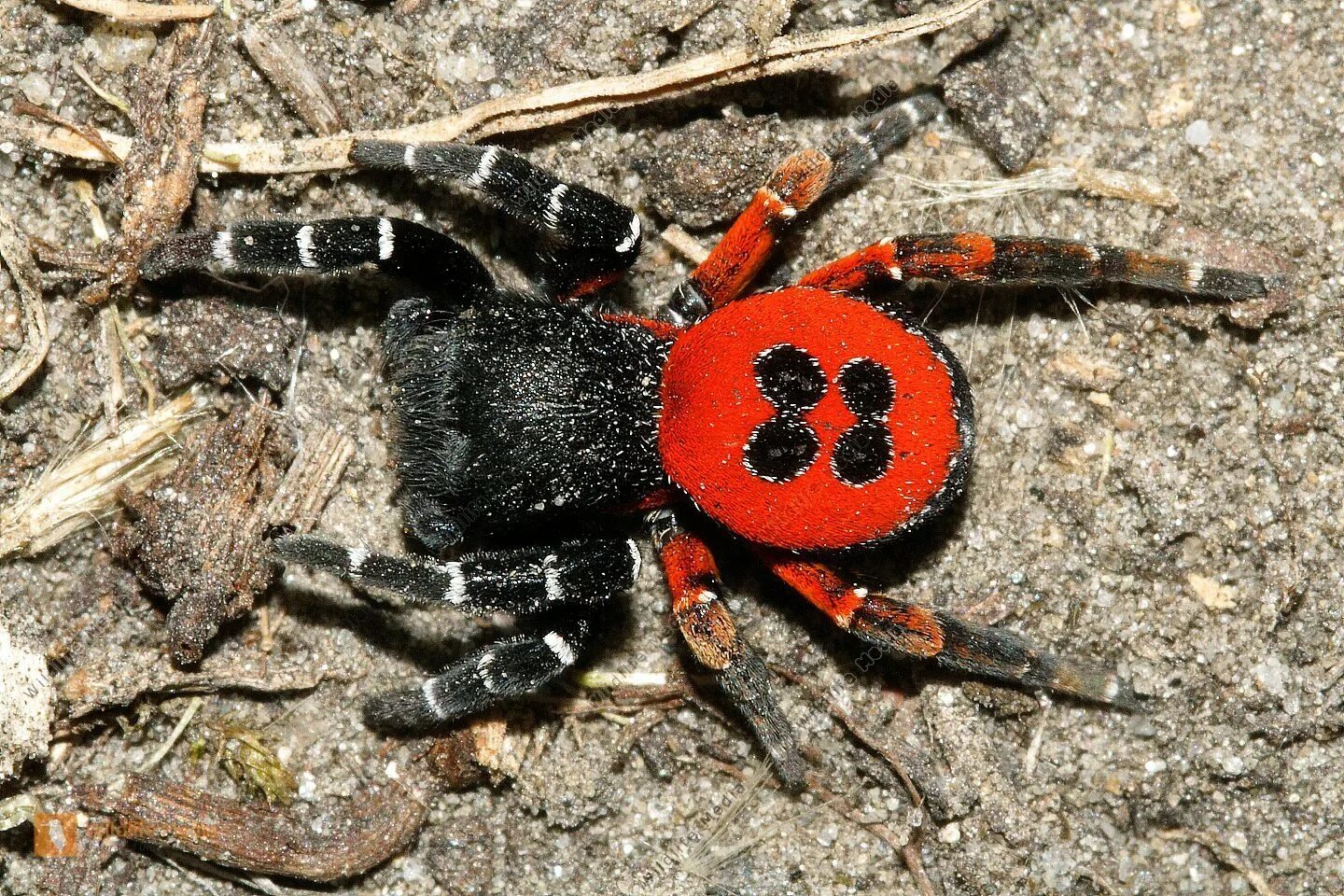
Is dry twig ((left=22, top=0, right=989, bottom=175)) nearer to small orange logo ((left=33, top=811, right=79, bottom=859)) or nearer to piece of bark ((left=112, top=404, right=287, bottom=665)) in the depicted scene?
piece of bark ((left=112, top=404, right=287, bottom=665))

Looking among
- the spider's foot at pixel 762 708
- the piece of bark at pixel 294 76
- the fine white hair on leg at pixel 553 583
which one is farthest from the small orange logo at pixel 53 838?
the piece of bark at pixel 294 76

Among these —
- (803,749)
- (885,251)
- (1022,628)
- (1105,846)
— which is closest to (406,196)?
(885,251)

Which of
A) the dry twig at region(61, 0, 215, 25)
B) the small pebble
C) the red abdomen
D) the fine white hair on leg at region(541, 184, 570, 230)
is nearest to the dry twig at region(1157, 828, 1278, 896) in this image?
the red abdomen

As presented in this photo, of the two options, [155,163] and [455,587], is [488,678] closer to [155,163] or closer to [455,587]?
[455,587]

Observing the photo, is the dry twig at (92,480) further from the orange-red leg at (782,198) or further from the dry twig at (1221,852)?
the dry twig at (1221,852)

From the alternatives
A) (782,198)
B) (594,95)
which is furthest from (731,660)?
(594,95)

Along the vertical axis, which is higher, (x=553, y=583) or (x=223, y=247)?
(x=223, y=247)
